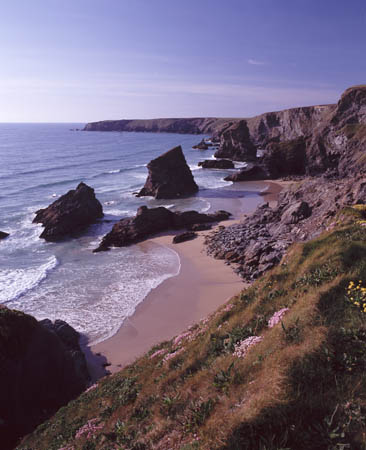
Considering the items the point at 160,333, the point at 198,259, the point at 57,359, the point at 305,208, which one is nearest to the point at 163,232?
the point at 198,259

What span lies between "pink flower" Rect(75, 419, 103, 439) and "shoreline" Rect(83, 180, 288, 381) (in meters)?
6.82

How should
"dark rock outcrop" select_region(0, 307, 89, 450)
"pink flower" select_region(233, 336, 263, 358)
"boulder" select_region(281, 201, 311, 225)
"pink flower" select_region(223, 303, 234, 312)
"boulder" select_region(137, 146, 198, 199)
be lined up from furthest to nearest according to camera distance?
1. "boulder" select_region(137, 146, 198, 199)
2. "boulder" select_region(281, 201, 311, 225)
3. "dark rock outcrop" select_region(0, 307, 89, 450)
4. "pink flower" select_region(223, 303, 234, 312)
5. "pink flower" select_region(233, 336, 263, 358)

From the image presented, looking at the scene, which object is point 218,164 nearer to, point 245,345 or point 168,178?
point 168,178

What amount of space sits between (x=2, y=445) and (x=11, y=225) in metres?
33.6

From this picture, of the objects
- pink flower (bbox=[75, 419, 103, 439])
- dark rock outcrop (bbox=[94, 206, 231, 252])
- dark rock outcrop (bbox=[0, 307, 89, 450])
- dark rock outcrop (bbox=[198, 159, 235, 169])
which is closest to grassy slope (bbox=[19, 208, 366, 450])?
pink flower (bbox=[75, 419, 103, 439])

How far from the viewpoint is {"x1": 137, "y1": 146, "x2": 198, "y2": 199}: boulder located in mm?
52594

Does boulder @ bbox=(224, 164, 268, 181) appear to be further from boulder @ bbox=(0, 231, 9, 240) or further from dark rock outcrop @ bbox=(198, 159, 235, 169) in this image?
boulder @ bbox=(0, 231, 9, 240)

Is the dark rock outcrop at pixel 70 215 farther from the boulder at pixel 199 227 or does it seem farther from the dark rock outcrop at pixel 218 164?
the dark rock outcrop at pixel 218 164

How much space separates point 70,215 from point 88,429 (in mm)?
32572

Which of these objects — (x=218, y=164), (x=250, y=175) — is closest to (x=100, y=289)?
(x=250, y=175)

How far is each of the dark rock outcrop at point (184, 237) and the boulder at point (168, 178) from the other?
20.8 meters

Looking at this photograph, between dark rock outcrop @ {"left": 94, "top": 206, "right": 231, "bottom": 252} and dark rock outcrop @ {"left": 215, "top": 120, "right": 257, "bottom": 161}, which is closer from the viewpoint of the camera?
dark rock outcrop @ {"left": 94, "top": 206, "right": 231, "bottom": 252}

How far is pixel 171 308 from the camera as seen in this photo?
63.2ft

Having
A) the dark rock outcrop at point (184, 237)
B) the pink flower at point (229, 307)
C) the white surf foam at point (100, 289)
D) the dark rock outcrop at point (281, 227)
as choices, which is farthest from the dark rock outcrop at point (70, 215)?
the pink flower at point (229, 307)
